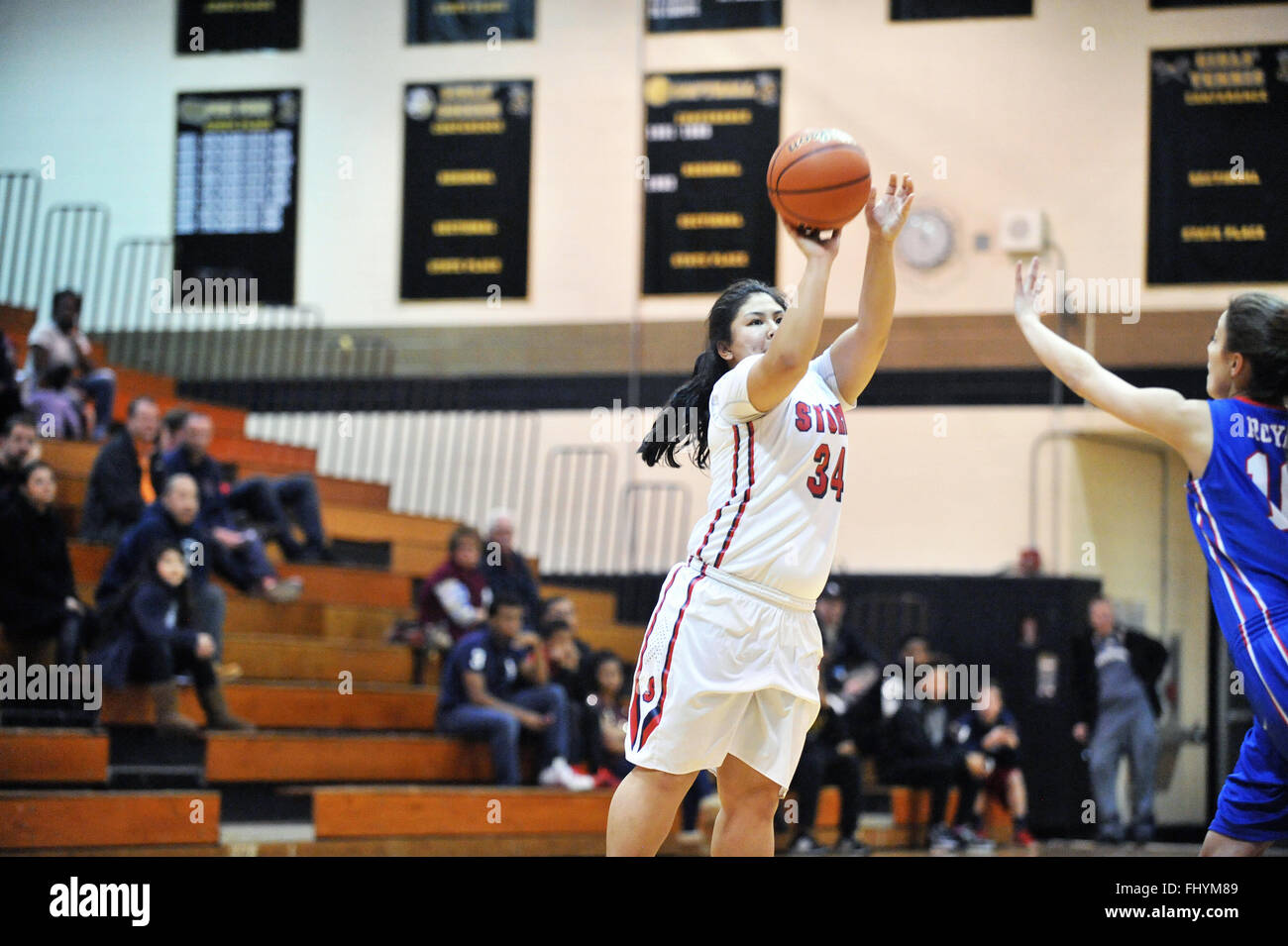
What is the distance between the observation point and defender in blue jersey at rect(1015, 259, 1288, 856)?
300 centimetres

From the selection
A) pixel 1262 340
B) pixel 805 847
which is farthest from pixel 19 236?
pixel 1262 340

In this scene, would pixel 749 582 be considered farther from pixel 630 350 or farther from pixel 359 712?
pixel 630 350

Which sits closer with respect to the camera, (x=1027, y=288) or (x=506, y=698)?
(x=1027, y=288)

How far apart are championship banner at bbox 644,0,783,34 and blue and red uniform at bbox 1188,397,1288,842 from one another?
25.5ft

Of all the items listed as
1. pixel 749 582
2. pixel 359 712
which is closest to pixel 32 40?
pixel 359 712

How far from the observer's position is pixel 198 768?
602 centimetres

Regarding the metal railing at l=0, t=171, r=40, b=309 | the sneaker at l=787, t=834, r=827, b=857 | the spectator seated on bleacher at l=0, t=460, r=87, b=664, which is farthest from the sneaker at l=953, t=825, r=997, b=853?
the metal railing at l=0, t=171, r=40, b=309

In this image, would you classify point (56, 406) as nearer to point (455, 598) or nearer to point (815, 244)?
point (455, 598)

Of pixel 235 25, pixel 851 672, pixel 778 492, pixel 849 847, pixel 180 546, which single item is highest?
pixel 235 25

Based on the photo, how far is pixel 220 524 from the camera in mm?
7086

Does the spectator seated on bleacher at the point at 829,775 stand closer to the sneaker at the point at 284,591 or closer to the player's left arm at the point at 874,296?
the sneaker at the point at 284,591

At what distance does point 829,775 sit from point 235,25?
692 cm

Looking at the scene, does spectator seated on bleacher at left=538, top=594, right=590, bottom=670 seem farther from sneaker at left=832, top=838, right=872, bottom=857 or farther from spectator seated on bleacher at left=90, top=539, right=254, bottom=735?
spectator seated on bleacher at left=90, top=539, right=254, bottom=735
